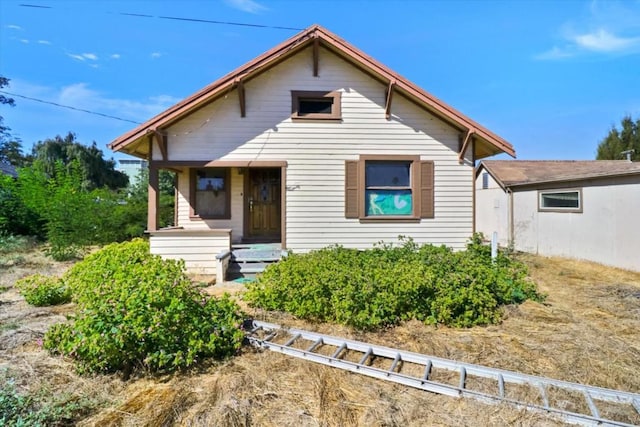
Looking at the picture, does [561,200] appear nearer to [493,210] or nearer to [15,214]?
[493,210]

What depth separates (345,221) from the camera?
7.85 metres

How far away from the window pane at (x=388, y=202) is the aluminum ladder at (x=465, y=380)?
14.9ft

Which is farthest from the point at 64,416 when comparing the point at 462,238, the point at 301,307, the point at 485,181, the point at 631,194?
the point at 485,181

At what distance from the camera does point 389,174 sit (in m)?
7.98

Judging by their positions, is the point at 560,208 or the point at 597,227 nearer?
the point at 597,227

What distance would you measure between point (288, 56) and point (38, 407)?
7506 mm

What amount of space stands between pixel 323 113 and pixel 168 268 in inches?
213

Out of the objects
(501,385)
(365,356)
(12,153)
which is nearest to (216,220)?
(365,356)

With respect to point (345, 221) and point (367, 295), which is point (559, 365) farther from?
point (345, 221)

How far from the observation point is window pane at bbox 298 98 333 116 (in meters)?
7.85

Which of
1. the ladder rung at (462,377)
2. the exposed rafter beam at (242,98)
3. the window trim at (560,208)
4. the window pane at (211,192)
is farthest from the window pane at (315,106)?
the window trim at (560,208)

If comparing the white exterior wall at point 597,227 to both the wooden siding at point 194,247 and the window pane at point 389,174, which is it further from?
the wooden siding at point 194,247

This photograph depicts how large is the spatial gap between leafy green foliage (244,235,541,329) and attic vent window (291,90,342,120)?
12.8 ft

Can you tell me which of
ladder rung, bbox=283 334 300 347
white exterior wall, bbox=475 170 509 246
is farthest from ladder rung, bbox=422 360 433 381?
white exterior wall, bbox=475 170 509 246
